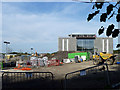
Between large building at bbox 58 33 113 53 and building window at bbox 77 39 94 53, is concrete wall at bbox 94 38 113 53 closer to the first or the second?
large building at bbox 58 33 113 53

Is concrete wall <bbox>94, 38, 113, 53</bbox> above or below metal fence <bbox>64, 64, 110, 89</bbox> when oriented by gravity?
above

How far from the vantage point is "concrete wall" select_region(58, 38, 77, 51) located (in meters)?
60.0

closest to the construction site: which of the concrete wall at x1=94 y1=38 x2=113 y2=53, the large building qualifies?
the large building

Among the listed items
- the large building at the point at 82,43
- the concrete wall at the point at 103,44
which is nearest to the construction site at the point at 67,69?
the large building at the point at 82,43

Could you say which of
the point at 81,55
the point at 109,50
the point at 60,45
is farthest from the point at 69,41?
the point at 81,55

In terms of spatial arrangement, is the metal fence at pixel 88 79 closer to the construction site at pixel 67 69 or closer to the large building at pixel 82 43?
the construction site at pixel 67 69

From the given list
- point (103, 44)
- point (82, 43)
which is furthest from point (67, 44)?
point (103, 44)

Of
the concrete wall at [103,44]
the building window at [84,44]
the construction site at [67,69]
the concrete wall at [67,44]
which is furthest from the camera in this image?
the concrete wall at [67,44]

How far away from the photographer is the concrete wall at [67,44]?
60.0 m

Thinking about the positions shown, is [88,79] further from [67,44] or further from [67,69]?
[67,44]

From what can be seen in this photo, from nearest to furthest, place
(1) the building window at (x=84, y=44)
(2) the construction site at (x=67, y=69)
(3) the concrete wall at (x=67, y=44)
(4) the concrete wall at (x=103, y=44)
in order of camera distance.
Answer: (2) the construction site at (x=67, y=69) → (4) the concrete wall at (x=103, y=44) → (1) the building window at (x=84, y=44) → (3) the concrete wall at (x=67, y=44)

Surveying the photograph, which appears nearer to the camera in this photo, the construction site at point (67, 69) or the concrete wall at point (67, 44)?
the construction site at point (67, 69)

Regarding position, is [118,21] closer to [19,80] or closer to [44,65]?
[19,80]

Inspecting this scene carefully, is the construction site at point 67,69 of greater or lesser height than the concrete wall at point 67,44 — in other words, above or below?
below
